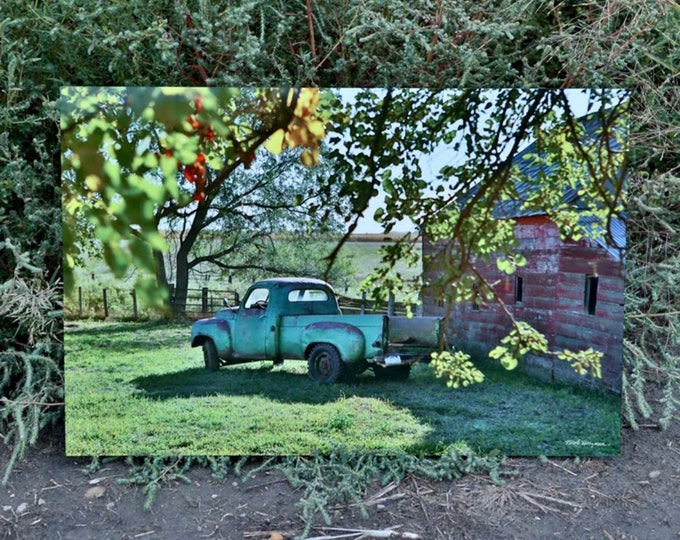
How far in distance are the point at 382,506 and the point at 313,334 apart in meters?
0.83

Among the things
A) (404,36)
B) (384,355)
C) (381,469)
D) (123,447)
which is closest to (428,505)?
(381,469)

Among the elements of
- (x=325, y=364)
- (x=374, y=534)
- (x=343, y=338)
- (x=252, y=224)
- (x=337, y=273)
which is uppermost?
(x=252, y=224)

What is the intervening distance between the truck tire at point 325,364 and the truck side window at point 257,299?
12.4 inches

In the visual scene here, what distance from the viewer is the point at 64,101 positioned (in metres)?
2.40

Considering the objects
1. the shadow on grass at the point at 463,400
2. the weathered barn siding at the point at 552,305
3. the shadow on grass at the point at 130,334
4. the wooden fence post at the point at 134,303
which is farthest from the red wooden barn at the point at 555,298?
the wooden fence post at the point at 134,303

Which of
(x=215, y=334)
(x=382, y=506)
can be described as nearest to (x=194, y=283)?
(x=215, y=334)

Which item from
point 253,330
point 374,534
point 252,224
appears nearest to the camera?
point 374,534

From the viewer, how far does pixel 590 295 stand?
2533 mm

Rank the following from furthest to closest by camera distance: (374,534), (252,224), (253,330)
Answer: (253,330), (252,224), (374,534)

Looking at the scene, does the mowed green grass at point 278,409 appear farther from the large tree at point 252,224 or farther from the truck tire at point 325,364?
the large tree at point 252,224

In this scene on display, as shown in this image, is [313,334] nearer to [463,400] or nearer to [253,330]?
[253,330]

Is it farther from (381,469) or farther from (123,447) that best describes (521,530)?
(123,447)

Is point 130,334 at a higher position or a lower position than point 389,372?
higher

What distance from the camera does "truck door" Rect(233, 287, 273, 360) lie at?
2.54m
